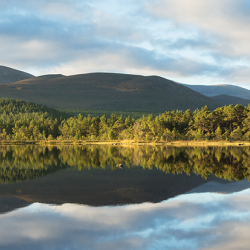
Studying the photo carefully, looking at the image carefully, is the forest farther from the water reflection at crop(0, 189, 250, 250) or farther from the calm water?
the water reflection at crop(0, 189, 250, 250)

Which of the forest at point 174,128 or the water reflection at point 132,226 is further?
the forest at point 174,128

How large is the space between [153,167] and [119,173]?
6013 mm

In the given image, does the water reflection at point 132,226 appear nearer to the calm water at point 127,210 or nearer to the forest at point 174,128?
the calm water at point 127,210

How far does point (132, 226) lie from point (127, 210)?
3.32m

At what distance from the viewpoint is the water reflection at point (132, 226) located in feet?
48.1

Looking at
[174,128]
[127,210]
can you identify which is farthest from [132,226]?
[174,128]

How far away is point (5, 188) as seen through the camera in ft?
95.0

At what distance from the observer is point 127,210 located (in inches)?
803

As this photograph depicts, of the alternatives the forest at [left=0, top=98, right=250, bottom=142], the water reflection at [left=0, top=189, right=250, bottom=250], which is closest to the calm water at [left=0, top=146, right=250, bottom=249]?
the water reflection at [left=0, top=189, right=250, bottom=250]

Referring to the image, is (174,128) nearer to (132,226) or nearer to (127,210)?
(127,210)

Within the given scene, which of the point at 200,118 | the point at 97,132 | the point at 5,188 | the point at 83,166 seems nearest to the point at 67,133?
the point at 97,132

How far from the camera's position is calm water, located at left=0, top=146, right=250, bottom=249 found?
15.1m

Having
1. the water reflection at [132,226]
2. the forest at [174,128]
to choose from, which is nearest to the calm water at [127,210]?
the water reflection at [132,226]

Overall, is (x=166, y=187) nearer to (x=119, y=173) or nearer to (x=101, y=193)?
(x=101, y=193)
